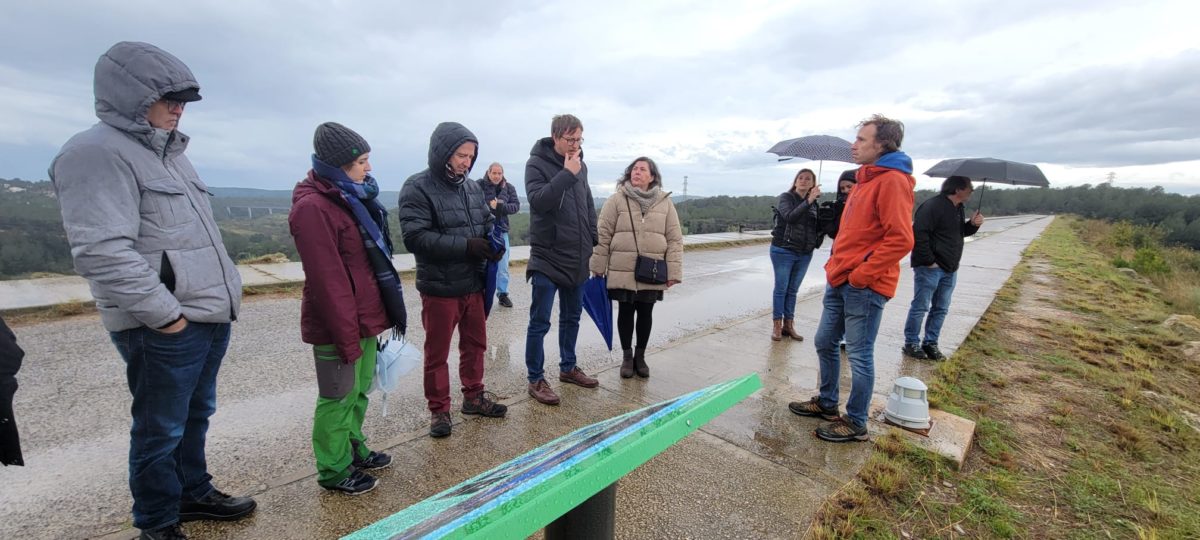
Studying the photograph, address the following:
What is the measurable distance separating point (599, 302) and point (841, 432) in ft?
6.53

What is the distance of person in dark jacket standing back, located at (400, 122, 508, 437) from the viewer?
114 inches

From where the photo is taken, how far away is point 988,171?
513cm

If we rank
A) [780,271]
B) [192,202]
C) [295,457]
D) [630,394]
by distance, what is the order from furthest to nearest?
[780,271]
[630,394]
[295,457]
[192,202]

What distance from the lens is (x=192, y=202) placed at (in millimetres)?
2023

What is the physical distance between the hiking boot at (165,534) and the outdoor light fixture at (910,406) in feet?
12.8

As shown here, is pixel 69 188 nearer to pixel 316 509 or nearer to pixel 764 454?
pixel 316 509

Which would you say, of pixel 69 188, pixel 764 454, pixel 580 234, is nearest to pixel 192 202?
pixel 69 188

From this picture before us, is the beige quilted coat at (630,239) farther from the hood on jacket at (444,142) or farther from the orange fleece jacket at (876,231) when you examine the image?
the hood on jacket at (444,142)

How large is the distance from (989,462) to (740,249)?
507 inches

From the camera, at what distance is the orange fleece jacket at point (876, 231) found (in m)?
2.99

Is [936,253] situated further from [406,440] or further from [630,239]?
[406,440]

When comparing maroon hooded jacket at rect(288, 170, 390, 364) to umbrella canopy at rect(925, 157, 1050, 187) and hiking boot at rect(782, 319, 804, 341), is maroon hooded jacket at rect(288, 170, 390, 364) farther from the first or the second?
umbrella canopy at rect(925, 157, 1050, 187)

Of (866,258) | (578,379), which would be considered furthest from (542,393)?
(866,258)

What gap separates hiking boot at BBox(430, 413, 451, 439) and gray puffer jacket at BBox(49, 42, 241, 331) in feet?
4.45
